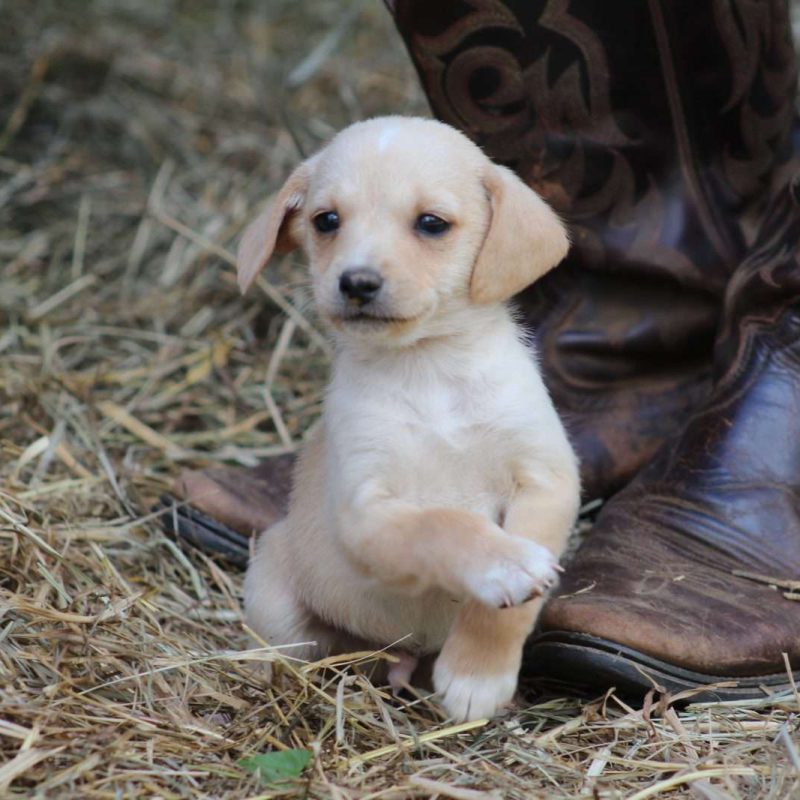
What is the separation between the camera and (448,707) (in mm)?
2121

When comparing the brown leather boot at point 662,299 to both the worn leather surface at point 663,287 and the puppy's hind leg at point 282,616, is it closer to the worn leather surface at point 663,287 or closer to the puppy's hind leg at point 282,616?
the worn leather surface at point 663,287

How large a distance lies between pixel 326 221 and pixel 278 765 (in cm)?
99

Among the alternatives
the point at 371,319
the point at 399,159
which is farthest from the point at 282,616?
the point at 399,159

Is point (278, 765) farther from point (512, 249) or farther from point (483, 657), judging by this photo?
point (512, 249)

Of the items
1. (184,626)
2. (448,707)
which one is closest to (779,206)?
(448,707)

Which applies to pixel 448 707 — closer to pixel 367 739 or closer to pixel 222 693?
pixel 367 739

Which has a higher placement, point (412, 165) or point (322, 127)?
point (412, 165)

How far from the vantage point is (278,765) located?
193cm

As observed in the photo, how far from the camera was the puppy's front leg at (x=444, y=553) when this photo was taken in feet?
6.40

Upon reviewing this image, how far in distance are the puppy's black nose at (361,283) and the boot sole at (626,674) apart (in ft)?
2.35

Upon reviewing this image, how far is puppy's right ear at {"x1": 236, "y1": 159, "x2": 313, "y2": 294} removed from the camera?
2.41 meters

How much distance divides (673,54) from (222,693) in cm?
172

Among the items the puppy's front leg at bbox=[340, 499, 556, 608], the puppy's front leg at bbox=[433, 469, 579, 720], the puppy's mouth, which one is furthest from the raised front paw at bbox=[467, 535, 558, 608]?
the puppy's mouth

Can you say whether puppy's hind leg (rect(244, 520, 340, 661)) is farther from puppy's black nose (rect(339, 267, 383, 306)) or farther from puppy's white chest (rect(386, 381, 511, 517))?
puppy's black nose (rect(339, 267, 383, 306))
